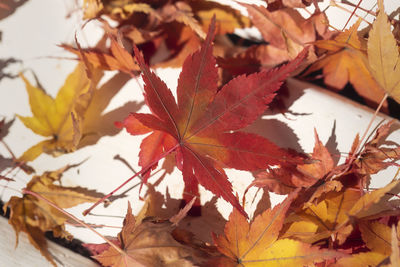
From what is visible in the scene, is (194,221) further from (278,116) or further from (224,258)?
(278,116)

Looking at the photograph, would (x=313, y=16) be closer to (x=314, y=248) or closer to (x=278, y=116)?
(x=278, y=116)

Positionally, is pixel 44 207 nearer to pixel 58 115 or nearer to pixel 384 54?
pixel 58 115

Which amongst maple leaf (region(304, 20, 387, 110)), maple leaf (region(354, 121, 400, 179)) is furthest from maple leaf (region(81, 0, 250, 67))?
maple leaf (region(354, 121, 400, 179))

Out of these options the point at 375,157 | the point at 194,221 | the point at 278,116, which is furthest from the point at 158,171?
the point at 375,157

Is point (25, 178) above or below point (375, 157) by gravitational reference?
below

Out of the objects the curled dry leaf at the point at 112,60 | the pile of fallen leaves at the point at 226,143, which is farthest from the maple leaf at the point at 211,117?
the curled dry leaf at the point at 112,60

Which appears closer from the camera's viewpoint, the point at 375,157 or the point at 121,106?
the point at 375,157

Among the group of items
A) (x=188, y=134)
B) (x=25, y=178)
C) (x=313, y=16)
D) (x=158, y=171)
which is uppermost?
(x=313, y=16)
